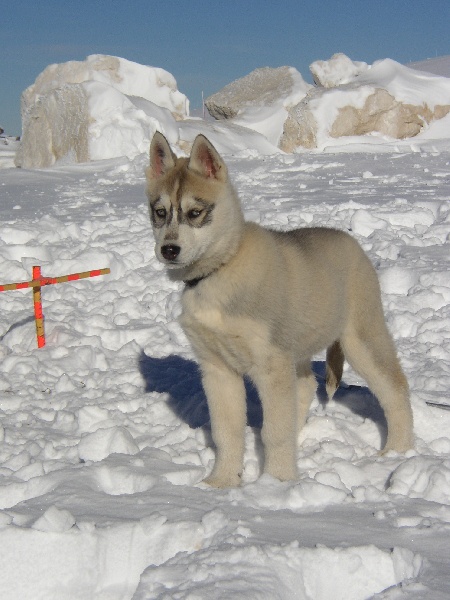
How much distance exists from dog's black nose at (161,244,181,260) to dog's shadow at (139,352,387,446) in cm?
160

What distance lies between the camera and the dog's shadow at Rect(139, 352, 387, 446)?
5.39 meters

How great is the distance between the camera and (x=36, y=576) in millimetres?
3154

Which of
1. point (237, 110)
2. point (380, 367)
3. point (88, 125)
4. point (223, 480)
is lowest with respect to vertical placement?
point (223, 480)

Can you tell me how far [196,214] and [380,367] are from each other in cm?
170

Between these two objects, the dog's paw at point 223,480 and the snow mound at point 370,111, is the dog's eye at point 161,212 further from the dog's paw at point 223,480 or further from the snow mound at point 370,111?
the snow mound at point 370,111

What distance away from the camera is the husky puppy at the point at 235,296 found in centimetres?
414

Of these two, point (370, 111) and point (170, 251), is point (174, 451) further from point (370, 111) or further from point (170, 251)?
point (370, 111)

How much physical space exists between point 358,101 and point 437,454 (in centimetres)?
2156

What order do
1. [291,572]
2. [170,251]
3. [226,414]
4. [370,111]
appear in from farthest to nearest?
[370,111], [226,414], [170,251], [291,572]

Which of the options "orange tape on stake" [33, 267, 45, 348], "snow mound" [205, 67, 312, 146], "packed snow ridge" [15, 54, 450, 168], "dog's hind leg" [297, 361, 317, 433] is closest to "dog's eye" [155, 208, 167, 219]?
"dog's hind leg" [297, 361, 317, 433]

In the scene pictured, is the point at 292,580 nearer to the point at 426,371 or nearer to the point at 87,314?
the point at 426,371

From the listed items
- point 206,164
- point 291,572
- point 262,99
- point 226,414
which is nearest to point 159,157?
point 206,164

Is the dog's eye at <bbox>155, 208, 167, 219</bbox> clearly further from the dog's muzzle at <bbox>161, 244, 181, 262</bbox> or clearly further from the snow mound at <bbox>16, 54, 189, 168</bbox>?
the snow mound at <bbox>16, 54, 189, 168</bbox>

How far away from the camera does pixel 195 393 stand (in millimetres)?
5812
